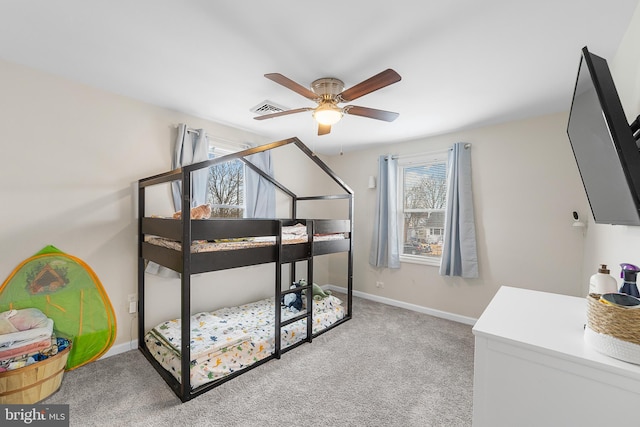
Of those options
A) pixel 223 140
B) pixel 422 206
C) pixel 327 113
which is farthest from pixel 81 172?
pixel 422 206

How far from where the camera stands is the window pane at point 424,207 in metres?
3.55

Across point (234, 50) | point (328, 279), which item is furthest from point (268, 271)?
point (234, 50)

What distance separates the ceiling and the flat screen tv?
1.97ft

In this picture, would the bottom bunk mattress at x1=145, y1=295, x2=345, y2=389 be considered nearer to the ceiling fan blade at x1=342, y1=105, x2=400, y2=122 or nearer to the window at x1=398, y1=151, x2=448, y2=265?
the window at x1=398, y1=151, x2=448, y2=265

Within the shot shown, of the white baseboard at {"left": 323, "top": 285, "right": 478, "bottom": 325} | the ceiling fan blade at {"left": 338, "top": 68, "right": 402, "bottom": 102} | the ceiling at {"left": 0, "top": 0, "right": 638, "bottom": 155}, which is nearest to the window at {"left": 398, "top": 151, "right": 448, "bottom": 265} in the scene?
the white baseboard at {"left": 323, "top": 285, "right": 478, "bottom": 325}

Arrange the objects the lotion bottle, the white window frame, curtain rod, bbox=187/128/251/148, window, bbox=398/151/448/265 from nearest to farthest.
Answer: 1. the lotion bottle
2. curtain rod, bbox=187/128/251/148
3. the white window frame
4. window, bbox=398/151/448/265

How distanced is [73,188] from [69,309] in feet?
3.23

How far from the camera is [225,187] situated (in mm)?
3240

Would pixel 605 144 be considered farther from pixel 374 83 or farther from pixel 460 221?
pixel 460 221

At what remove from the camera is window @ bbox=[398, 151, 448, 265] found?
11.6 feet

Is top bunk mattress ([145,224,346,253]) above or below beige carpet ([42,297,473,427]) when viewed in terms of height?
above

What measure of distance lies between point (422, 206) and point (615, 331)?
2.95 metres

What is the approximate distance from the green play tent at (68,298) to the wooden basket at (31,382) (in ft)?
1.23

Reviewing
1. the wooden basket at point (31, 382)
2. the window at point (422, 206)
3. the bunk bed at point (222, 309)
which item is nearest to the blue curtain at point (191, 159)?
the bunk bed at point (222, 309)
